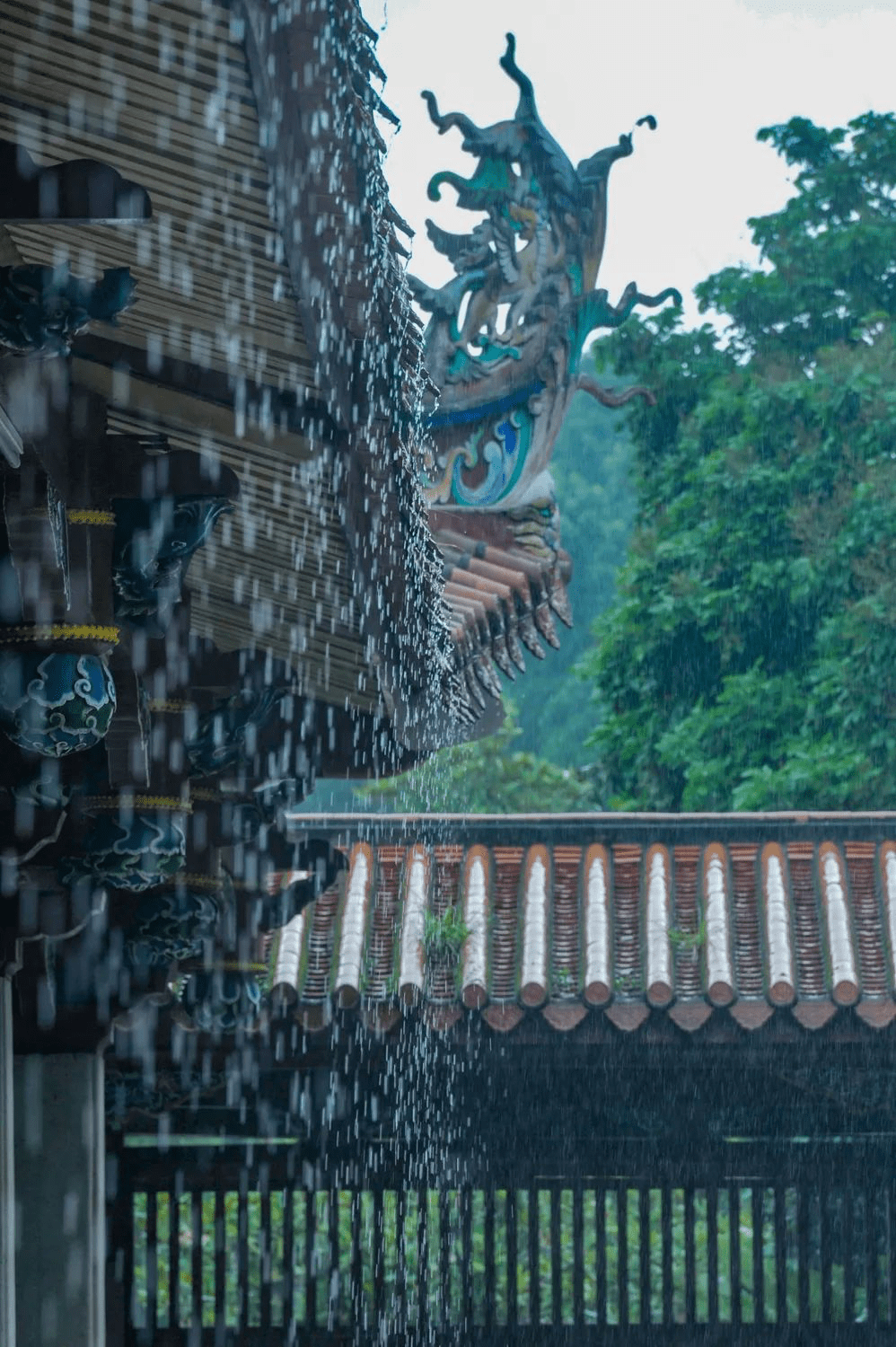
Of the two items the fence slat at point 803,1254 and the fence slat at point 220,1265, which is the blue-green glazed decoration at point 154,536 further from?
the fence slat at point 803,1254

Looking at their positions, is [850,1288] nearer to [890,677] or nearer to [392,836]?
[392,836]

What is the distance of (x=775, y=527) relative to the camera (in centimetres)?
2005

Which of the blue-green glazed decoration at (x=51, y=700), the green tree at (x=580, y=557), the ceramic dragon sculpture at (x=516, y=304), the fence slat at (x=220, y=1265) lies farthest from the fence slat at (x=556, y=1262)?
the green tree at (x=580, y=557)

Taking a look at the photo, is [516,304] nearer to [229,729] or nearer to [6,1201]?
[229,729]

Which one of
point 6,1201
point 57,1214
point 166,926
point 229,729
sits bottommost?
point 57,1214

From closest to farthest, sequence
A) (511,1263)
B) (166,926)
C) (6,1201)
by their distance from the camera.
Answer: (6,1201) < (166,926) < (511,1263)

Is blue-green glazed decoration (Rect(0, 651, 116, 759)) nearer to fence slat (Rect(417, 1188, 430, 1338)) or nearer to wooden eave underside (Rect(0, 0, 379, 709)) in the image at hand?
wooden eave underside (Rect(0, 0, 379, 709))

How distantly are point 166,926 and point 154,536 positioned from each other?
185 centimetres

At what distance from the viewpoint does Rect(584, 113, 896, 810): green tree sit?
61.5ft

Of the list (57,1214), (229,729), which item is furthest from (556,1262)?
(229,729)

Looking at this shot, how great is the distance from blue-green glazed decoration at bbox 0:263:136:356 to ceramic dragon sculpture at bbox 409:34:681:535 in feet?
18.8

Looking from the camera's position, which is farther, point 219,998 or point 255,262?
point 219,998

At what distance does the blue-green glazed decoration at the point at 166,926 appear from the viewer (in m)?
5.43

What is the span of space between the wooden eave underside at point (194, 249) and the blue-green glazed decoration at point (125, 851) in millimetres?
682
